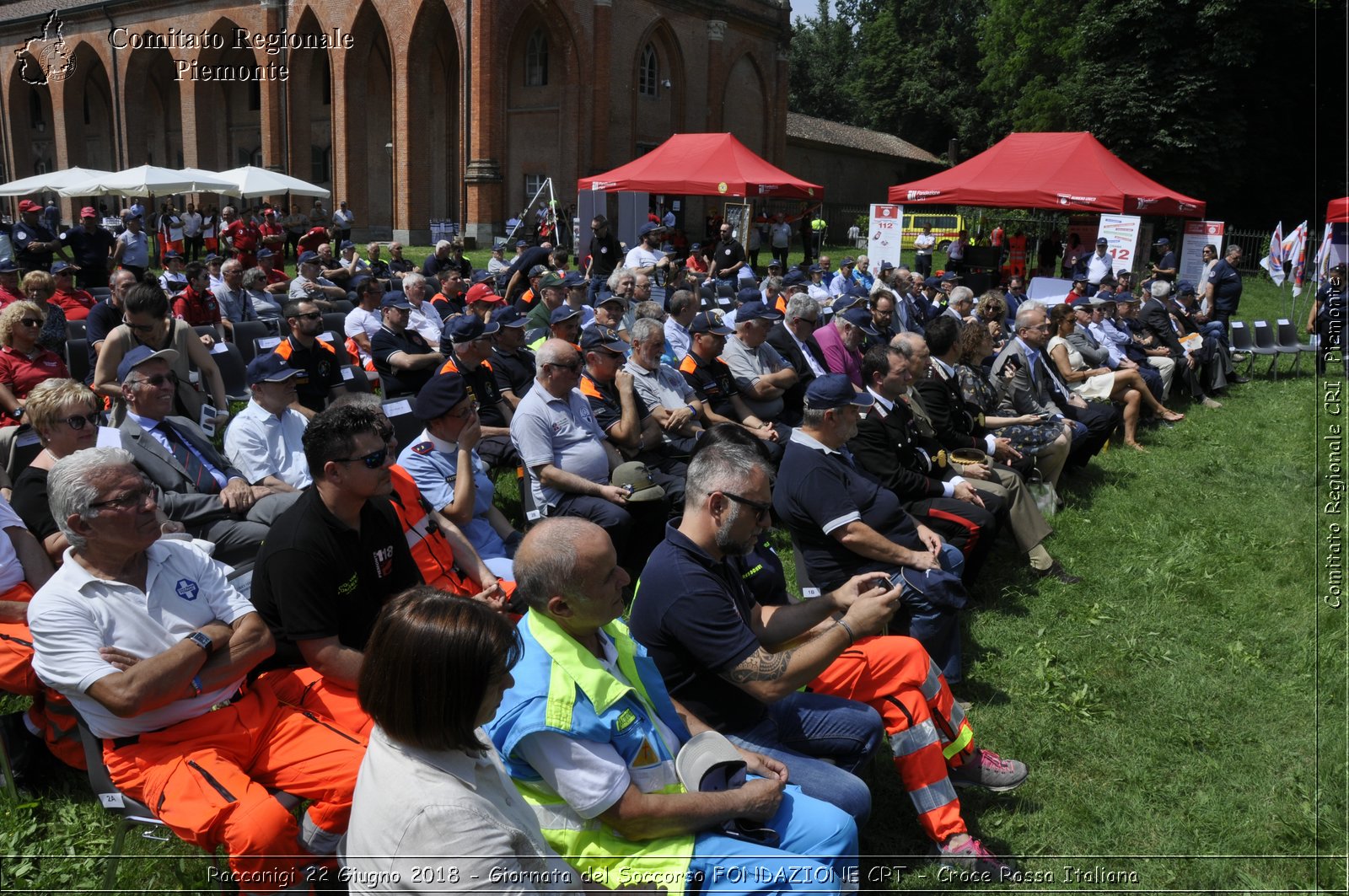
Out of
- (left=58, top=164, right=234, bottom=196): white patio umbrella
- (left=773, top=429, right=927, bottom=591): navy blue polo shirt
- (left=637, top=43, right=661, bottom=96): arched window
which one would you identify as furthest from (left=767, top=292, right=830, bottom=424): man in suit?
(left=637, top=43, right=661, bottom=96): arched window

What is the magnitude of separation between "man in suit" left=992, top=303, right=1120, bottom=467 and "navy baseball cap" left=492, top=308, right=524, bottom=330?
13.8 feet

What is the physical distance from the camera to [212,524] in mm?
4754

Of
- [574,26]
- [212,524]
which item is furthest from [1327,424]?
[574,26]

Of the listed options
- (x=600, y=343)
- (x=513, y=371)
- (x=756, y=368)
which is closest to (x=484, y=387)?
(x=513, y=371)

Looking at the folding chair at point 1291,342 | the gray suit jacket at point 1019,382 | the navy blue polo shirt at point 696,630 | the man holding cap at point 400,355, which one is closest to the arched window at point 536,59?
the folding chair at point 1291,342

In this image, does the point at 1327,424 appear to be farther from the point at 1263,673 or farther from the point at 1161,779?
the point at 1161,779

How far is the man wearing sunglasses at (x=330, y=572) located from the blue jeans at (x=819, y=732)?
54.6 inches

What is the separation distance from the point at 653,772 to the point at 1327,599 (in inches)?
180

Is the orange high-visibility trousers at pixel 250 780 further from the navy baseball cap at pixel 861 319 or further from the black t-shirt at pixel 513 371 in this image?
the navy baseball cap at pixel 861 319

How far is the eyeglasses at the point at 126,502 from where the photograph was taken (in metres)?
2.92

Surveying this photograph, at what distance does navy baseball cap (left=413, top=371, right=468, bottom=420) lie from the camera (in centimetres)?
474

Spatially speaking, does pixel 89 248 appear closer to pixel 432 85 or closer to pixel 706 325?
pixel 706 325

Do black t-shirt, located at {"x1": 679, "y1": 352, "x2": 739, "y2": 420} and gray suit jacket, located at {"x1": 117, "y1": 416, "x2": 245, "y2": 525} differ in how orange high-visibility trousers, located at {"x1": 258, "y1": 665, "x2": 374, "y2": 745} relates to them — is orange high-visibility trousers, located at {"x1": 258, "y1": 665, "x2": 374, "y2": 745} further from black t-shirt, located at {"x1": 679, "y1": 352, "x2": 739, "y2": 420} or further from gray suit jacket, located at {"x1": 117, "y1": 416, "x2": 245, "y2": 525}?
black t-shirt, located at {"x1": 679, "y1": 352, "x2": 739, "y2": 420}

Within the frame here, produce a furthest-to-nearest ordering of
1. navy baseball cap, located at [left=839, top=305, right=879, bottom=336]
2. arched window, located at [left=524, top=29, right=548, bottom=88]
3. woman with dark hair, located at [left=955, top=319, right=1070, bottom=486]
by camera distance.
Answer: arched window, located at [left=524, top=29, right=548, bottom=88]
navy baseball cap, located at [left=839, top=305, right=879, bottom=336]
woman with dark hair, located at [left=955, top=319, right=1070, bottom=486]
